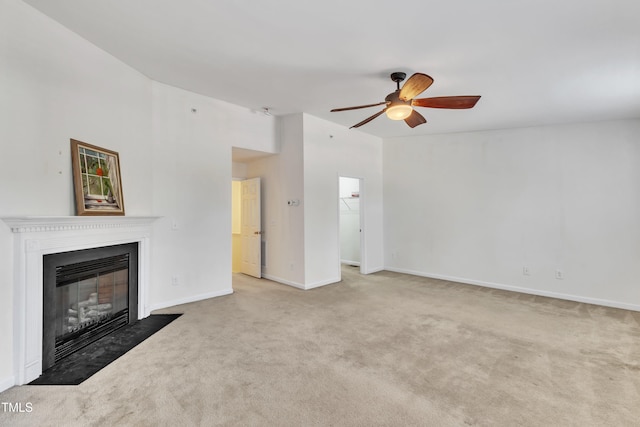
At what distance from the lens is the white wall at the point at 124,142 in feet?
7.30

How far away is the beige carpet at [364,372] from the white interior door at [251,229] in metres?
1.64

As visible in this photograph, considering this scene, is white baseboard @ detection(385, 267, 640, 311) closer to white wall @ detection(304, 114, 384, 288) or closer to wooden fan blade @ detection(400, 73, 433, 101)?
white wall @ detection(304, 114, 384, 288)

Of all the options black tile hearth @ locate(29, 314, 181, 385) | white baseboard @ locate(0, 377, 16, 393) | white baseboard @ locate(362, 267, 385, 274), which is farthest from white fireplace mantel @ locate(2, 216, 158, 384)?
white baseboard @ locate(362, 267, 385, 274)

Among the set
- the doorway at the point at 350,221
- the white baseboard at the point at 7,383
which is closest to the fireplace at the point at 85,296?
the white baseboard at the point at 7,383

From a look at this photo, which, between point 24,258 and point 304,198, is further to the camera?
point 304,198

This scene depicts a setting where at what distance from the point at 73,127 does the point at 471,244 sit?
18.9 ft

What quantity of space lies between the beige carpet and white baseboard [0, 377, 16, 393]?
0.04 metres

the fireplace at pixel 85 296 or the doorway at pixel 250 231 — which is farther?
the doorway at pixel 250 231

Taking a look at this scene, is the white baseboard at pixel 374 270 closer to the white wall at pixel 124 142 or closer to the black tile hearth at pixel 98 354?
the white wall at pixel 124 142

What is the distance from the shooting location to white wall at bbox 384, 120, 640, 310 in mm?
4199

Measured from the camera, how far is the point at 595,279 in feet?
14.2

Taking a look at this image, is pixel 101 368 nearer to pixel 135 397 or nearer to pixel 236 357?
pixel 135 397

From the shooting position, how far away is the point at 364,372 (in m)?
2.37

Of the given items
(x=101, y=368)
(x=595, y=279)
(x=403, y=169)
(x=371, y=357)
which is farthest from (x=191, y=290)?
(x=595, y=279)
